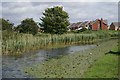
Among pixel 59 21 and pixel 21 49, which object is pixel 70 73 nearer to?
pixel 21 49

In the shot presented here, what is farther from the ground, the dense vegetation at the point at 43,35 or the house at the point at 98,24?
the house at the point at 98,24

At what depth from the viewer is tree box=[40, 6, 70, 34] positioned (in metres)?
78.8

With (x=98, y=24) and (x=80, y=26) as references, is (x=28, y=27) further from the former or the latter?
(x=80, y=26)

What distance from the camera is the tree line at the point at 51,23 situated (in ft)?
249

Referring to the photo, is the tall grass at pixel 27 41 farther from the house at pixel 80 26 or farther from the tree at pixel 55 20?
the house at pixel 80 26

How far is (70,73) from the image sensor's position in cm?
1923

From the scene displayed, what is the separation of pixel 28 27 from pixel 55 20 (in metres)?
8.68

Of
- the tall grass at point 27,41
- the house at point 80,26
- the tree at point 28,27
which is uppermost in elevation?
the house at point 80,26

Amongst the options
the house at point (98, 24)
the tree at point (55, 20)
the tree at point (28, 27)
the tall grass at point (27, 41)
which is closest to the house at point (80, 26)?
the house at point (98, 24)

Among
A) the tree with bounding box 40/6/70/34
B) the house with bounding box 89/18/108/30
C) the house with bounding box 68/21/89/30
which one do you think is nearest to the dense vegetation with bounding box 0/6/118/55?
the tree with bounding box 40/6/70/34

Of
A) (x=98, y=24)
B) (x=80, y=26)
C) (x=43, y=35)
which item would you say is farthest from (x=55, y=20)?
(x=80, y=26)

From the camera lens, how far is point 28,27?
75.6 m

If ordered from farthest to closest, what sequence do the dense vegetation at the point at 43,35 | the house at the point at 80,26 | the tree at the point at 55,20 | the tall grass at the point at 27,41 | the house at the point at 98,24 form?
the house at the point at 80,26
the house at the point at 98,24
the tree at the point at 55,20
the dense vegetation at the point at 43,35
the tall grass at the point at 27,41

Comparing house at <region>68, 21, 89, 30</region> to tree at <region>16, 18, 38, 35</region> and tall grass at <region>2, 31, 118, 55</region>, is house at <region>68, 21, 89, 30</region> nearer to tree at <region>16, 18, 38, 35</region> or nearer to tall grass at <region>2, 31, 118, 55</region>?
tree at <region>16, 18, 38, 35</region>
